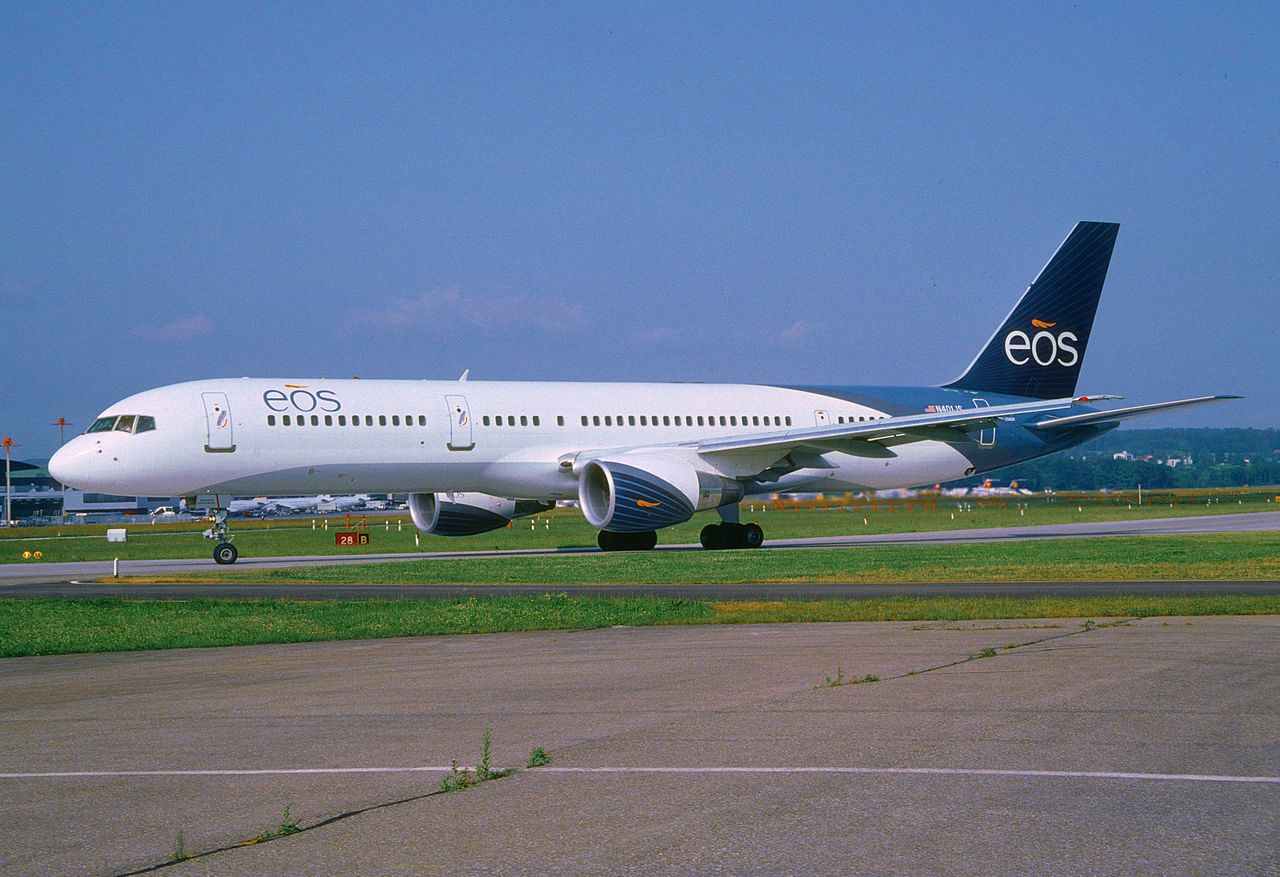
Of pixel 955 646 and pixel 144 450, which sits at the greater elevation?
pixel 144 450

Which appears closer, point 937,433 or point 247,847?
point 247,847

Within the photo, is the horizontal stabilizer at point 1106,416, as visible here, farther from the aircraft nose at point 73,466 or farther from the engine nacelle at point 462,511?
the aircraft nose at point 73,466

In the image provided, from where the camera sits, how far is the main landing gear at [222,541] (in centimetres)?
3356

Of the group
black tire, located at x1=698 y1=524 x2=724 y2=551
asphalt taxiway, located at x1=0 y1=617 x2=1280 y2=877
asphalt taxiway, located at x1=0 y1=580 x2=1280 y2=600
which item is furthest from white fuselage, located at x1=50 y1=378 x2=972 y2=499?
asphalt taxiway, located at x1=0 y1=617 x2=1280 y2=877

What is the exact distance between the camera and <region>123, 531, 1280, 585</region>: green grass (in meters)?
24.8

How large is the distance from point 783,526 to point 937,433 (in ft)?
48.2

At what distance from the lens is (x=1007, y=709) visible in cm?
988

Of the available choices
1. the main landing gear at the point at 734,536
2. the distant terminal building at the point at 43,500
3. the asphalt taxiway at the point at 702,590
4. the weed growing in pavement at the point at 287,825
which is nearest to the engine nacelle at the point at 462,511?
the main landing gear at the point at 734,536

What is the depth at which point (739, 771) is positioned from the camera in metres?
7.88

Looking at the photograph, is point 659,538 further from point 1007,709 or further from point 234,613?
point 1007,709

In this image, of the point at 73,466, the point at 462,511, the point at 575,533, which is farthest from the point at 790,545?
the point at 73,466

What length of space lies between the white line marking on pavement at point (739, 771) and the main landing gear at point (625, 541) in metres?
29.2

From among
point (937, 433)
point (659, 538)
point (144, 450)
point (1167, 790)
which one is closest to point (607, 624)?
point (1167, 790)

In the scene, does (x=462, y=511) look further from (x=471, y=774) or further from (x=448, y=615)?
(x=471, y=774)
